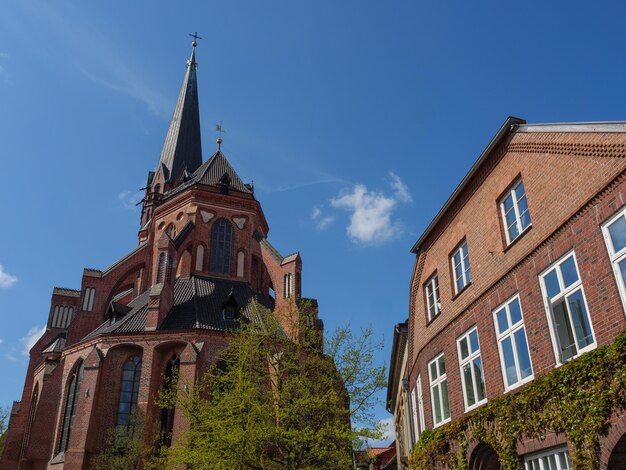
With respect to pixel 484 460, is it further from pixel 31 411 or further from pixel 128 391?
pixel 31 411

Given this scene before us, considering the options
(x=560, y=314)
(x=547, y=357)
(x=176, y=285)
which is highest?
(x=176, y=285)

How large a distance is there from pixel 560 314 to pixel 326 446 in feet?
31.5

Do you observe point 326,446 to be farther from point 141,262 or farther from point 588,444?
point 141,262

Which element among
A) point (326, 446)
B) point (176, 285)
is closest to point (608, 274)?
point (326, 446)

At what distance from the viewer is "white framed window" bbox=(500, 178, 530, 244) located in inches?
451

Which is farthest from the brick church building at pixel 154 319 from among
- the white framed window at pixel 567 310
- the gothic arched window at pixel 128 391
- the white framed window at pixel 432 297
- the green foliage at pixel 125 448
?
the white framed window at pixel 567 310

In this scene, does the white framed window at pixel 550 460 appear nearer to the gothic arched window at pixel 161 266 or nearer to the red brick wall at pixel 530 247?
the red brick wall at pixel 530 247

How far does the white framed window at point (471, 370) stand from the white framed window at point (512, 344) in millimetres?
871

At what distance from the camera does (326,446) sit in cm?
1698

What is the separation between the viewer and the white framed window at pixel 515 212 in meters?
11.5

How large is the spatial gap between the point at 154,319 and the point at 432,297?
Answer: 1824 cm

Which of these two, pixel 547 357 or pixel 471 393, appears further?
pixel 471 393

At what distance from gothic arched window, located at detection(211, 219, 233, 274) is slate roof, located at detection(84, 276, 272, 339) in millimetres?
1257

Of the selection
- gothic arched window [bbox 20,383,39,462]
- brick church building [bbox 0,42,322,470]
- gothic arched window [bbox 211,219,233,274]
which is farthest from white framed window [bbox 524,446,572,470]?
gothic arched window [bbox 20,383,39,462]
